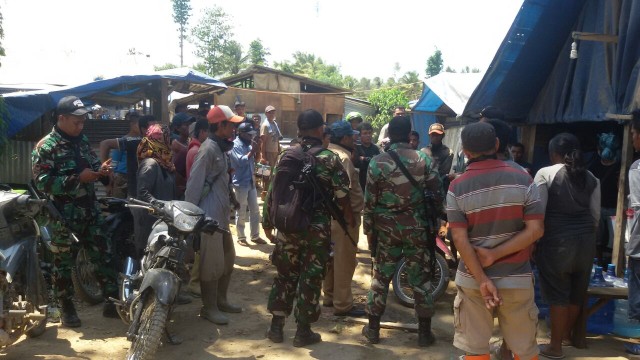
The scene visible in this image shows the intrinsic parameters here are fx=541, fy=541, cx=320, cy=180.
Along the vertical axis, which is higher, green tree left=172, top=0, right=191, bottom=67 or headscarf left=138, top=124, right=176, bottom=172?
green tree left=172, top=0, right=191, bottom=67

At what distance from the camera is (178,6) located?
62500mm

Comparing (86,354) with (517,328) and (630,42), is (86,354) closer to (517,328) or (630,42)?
(517,328)

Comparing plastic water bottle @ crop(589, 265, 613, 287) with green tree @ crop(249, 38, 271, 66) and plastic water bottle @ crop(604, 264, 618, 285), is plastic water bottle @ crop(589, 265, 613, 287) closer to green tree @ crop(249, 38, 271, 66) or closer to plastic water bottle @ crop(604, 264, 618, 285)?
plastic water bottle @ crop(604, 264, 618, 285)

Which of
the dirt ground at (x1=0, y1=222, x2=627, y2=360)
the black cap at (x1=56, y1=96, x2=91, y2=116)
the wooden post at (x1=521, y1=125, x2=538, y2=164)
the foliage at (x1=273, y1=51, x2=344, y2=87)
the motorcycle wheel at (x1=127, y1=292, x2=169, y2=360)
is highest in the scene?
the foliage at (x1=273, y1=51, x2=344, y2=87)

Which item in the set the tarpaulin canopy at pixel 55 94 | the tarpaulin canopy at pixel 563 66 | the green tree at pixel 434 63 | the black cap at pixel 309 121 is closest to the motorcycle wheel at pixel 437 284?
the black cap at pixel 309 121

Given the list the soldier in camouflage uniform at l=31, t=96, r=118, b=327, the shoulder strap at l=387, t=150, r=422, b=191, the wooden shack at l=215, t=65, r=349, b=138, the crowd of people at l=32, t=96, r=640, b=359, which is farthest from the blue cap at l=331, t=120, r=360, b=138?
the wooden shack at l=215, t=65, r=349, b=138

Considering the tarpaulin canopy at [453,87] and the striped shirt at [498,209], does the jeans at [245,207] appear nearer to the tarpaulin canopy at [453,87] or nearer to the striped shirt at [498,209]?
the tarpaulin canopy at [453,87]

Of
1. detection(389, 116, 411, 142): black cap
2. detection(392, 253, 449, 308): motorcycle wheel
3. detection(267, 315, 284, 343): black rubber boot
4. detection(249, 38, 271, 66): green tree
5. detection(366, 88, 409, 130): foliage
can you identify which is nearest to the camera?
detection(267, 315, 284, 343): black rubber boot

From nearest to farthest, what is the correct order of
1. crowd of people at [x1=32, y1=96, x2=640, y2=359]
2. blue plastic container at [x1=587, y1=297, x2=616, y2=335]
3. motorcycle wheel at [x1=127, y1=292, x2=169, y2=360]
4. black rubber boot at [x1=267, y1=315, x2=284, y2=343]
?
motorcycle wheel at [x1=127, y1=292, x2=169, y2=360]
crowd of people at [x1=32, y1=96, x2=640, y2=359]
black rubber boot at [x1=267, y1=315, x2=284, y2=343]
blue plastic container at [x1=587, y1=297, x2=616, y2=335]

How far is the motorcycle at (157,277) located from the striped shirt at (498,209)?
193cm

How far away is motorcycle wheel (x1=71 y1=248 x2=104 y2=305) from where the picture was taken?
17.1 ft

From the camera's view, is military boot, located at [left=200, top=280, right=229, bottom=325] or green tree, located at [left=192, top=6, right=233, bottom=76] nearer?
military boot, located at [left=200, top=280, right=229, bottom=325]

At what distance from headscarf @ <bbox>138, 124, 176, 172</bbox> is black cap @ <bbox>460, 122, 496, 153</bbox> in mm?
2937

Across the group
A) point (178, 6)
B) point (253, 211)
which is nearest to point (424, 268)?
point (253, 211)
